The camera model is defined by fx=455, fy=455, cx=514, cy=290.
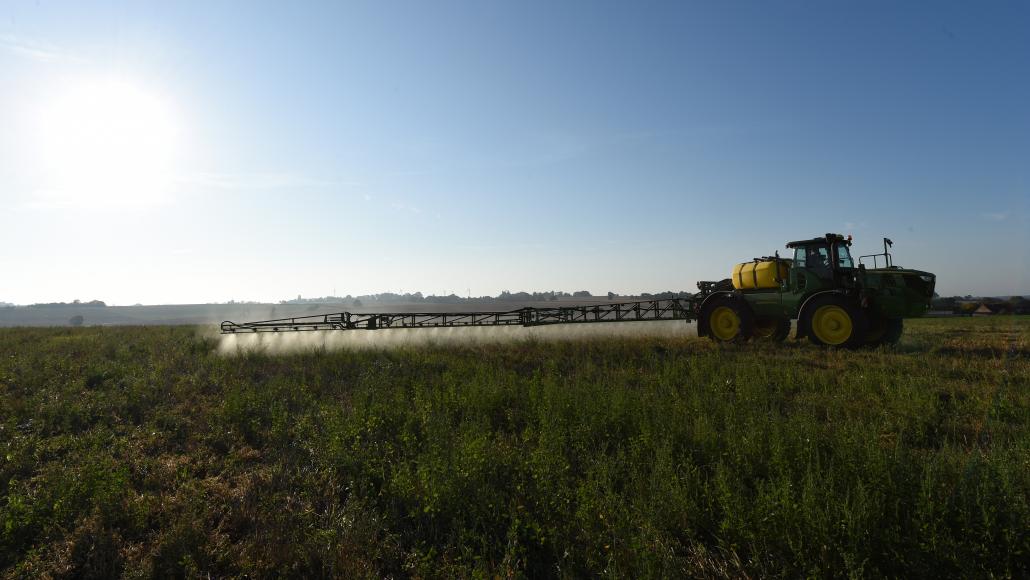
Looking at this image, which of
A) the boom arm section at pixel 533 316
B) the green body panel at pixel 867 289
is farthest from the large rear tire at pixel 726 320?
the boom arm section at pixel 533 316

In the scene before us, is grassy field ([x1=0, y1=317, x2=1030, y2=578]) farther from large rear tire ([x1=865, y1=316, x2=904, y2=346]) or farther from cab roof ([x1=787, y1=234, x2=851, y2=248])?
cab roof ([x1=787, y1=234, x2=851, y2=248])

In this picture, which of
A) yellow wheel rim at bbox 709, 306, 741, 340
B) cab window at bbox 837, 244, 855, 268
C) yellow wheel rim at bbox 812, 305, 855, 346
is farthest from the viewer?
yellow wheel rim at bbox 709, 306, 741, 340

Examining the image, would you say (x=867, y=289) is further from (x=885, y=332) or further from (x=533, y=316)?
(x=533, y=316)

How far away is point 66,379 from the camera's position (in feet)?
35.9

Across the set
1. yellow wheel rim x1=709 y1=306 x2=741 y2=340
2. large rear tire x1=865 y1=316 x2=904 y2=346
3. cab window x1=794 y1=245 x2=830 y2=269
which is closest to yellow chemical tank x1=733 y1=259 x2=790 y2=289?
cab window x1=794 y1=245 x2=830 y2=269

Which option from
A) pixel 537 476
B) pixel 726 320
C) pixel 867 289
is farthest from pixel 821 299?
pixel 537 476

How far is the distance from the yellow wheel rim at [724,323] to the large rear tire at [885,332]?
11.2 ft

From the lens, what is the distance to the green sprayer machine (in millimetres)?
11750

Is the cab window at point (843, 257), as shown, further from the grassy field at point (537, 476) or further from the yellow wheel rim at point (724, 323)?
the grassy field at point (537, 476)

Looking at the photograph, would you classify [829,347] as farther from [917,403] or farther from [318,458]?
[318,458]

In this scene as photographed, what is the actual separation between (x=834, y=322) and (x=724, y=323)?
3184mm

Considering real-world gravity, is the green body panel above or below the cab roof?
below

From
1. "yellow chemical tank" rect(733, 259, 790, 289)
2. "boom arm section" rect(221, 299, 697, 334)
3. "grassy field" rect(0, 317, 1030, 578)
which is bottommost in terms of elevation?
"grassy field" rect(0, 317, 1030, 578)

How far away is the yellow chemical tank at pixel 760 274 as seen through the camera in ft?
45.4
